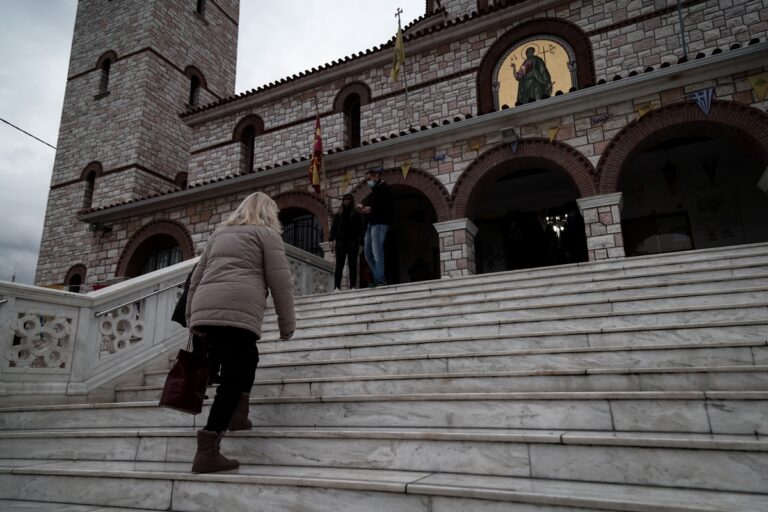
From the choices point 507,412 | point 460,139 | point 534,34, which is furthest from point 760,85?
point 507,412

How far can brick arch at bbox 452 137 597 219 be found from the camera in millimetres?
9453

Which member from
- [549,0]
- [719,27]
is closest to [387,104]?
[549,0]

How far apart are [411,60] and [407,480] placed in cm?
1298

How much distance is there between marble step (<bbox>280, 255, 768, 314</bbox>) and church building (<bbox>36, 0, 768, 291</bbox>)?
117 inches

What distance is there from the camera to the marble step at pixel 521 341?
12.1ft

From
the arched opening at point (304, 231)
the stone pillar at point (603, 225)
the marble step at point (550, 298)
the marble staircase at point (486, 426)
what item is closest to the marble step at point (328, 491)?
the marble staircase at point (486, 426)

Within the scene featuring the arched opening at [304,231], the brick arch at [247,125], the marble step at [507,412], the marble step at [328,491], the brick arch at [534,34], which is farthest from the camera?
the brick arch at [247,125]

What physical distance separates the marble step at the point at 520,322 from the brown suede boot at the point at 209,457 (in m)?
2.61

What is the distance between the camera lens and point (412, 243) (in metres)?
14.2

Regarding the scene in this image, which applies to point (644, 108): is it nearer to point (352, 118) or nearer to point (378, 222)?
point (378, 222)

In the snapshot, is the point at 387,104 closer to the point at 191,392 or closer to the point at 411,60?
the point at 411,60

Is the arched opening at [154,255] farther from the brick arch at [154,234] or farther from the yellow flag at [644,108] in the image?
the yellow flag at [644,108]

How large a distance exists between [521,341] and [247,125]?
13.9 meters

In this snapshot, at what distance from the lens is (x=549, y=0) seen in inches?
464
